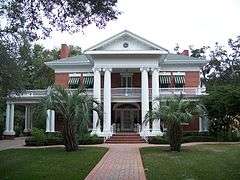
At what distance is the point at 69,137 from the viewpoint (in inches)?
1074

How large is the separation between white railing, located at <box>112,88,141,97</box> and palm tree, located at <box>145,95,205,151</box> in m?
15.2

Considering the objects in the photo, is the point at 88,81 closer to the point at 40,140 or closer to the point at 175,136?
the point at 40,140

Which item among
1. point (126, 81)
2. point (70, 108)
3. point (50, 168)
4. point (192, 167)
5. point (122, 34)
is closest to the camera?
point (50, 168)

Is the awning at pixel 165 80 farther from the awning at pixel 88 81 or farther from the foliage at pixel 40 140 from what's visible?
the foliage at pixel 40 140

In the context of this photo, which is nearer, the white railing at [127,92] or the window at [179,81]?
the white railing at [127,92]

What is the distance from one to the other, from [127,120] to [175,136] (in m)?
18.2

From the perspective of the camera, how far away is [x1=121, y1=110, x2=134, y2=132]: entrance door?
147 feet

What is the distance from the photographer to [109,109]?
134ft

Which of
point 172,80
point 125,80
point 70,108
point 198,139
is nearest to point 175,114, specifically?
point 70,108

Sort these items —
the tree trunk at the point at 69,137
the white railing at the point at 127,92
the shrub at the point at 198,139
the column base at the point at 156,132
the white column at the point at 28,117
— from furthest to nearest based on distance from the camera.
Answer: the white column at the point at 28,117 → the white railing at the point at 127,92 → the column base at the point at 156,132 → the shrub at the point at 198,139 → the tree trunk at the point at 69,137

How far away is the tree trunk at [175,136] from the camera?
88.4 feet

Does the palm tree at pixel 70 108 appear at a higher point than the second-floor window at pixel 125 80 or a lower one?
lower

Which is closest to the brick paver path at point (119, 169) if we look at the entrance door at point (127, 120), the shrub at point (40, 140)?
the shrub at point (40, 140)

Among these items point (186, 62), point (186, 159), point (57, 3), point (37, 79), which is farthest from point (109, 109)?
point (57, 3)
